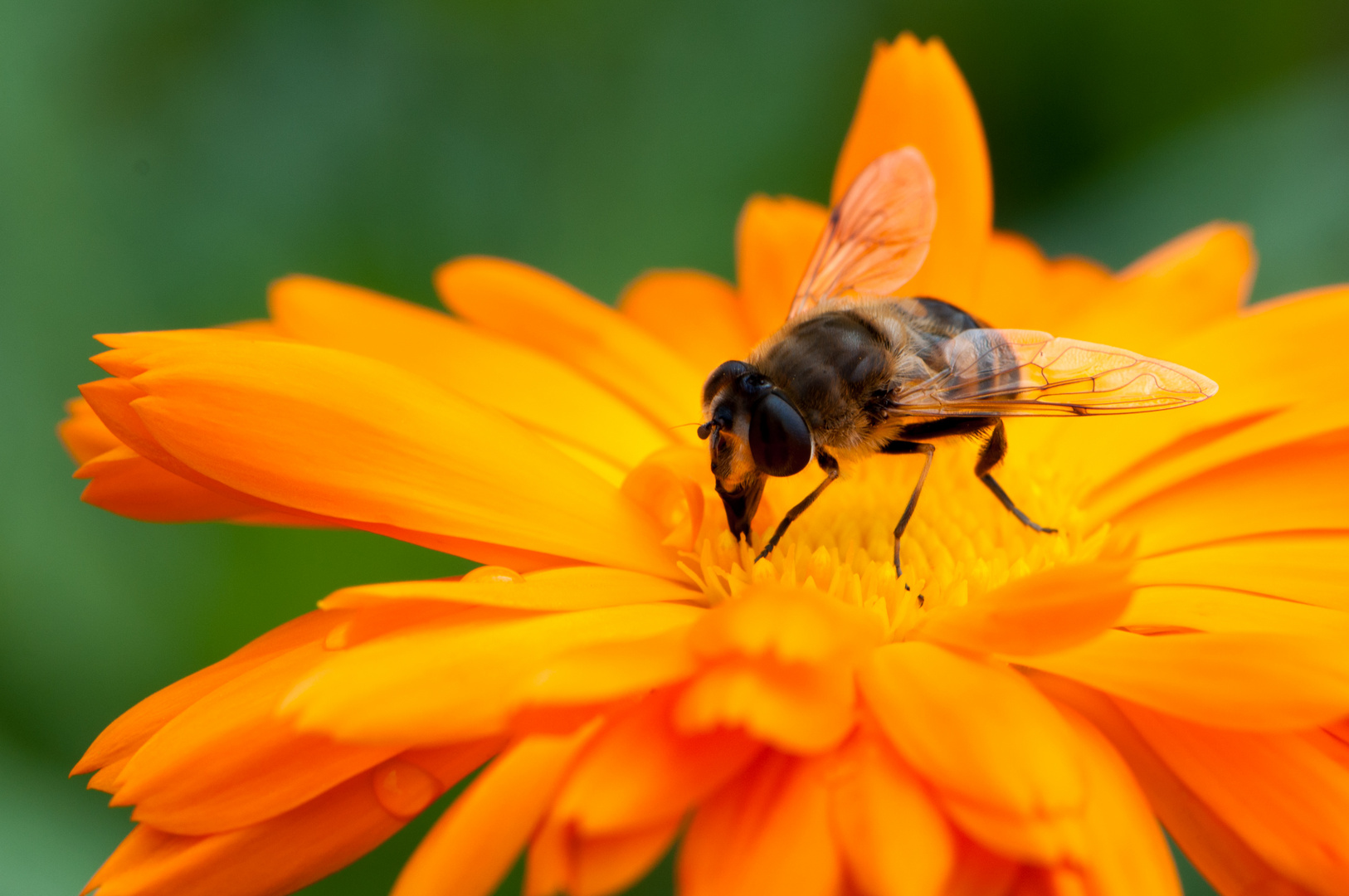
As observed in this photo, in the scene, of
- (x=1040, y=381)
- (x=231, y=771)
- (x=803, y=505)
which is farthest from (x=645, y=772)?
(x=1040, y=381)

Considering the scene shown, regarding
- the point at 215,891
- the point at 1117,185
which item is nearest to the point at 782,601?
the point at 215,891

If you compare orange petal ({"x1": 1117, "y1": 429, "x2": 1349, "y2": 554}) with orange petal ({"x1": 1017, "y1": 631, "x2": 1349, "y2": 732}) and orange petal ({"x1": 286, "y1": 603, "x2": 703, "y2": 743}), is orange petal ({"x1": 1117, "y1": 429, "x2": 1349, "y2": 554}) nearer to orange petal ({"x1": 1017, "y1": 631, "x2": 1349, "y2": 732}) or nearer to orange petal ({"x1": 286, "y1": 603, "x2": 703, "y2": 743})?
orange petal ({"x1": 1017, "y1": 631, "x2": 1349, "y2": 732})

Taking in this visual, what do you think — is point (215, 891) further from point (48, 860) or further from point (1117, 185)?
A: point (1117, 185)

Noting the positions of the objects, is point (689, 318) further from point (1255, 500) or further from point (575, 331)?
point (1255, 500)

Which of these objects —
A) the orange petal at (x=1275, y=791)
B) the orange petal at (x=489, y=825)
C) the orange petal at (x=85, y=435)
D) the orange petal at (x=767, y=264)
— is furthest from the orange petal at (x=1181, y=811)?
the orange petal at (x=85, y=435)

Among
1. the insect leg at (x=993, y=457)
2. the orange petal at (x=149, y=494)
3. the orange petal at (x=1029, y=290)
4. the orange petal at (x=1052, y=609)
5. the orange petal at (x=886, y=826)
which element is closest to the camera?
the orange petal at (x=886, y=826)

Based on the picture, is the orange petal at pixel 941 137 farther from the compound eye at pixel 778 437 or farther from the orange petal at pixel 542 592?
the orange petal at pixel 542 592

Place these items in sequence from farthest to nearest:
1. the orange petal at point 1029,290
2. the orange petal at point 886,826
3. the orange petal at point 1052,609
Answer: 1. the orange petal at point 1029,290
2. the orange petal at point 1052,609
3. the orange petal at point 886,826

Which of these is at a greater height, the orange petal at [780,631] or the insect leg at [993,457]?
the orange petal at [780,631]
